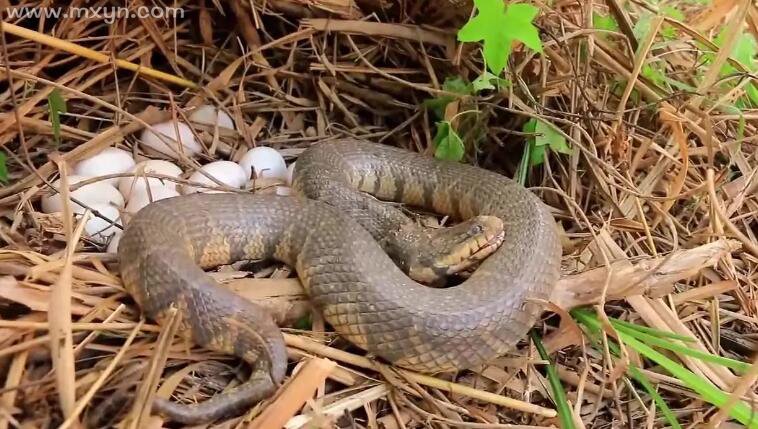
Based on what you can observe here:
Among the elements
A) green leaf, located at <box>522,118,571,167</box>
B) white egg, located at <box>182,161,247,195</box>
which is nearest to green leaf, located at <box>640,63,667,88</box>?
green leaf, located at <box>522,118,571,167</box>

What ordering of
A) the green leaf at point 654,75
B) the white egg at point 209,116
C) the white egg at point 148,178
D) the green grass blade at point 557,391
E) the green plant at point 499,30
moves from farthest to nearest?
the white egg at point 209,116, the green leaf at point 654,75, the white egg at point 148,178, the green plant at point 499,30, the green grass blade at point 557,391

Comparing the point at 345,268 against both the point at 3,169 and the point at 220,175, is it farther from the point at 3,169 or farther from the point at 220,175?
the point at 3,169

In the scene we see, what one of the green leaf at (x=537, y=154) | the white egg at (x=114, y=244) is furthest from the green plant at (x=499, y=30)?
the white egg at (x=114, y=244)

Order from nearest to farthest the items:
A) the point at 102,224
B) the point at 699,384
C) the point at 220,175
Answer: the point at 699,384 < the point at 102,224 < the point at 220,175

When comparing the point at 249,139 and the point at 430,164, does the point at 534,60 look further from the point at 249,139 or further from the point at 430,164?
the point at 249,139

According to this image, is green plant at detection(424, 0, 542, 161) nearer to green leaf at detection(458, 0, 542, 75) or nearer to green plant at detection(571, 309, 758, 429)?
green leaf at detection(458, 0, 542, 75)

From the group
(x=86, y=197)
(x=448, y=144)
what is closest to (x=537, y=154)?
(x=448, y=144)

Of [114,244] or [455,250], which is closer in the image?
[114,244]

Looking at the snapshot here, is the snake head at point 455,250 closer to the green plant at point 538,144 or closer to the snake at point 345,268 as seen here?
the snake at point 345,268
